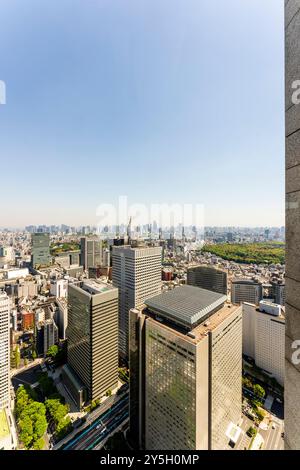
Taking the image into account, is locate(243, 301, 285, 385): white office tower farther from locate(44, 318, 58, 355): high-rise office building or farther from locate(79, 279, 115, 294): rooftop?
locate(44, 318, 58, 355): high-rise office building

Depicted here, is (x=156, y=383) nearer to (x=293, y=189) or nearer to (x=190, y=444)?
(x=190, y=444)

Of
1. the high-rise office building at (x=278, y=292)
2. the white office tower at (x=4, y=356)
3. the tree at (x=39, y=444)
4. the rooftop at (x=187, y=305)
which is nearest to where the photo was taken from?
the rooftop at (x=187, y=305)

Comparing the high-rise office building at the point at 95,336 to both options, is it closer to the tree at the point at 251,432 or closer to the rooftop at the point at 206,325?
the rooftop at the point at 206,325

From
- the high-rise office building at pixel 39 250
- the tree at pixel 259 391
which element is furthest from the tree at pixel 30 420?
the high-rise office building at pixel 39 250

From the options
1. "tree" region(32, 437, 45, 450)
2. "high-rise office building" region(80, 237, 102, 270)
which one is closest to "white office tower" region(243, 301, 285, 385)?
"tree" region(32, 437, 45, 450)

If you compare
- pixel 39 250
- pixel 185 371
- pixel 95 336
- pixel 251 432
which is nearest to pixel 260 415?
pixel 251 432

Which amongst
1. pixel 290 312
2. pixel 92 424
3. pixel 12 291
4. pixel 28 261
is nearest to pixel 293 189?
pixel 290 312

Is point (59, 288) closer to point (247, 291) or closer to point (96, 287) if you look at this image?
point (96, 287)
